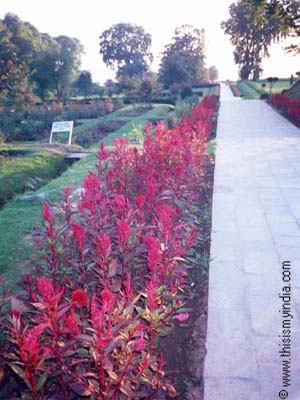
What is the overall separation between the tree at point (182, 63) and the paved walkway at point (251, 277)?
28.2 meters

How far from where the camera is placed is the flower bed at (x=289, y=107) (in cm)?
1311

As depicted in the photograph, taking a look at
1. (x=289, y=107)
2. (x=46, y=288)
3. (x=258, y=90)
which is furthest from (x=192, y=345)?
(x=258, y=90)

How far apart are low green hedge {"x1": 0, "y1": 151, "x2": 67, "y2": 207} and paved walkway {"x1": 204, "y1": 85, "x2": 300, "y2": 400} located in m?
3.28

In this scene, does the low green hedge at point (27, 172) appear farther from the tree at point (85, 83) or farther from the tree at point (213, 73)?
the tree at point (213, 73)

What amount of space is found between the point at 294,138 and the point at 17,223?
8.82 meters

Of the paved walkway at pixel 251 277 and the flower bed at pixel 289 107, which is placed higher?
the flower bed at pixel 289 107

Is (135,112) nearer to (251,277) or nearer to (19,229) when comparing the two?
(19,229)

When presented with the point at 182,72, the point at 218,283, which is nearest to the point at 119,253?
the point at 218,283

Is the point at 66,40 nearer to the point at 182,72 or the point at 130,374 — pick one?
the point at 182,72

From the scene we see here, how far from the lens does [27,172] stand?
707cm

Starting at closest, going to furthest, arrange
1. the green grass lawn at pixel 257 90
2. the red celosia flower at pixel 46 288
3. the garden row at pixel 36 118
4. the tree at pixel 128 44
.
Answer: the red celosia flower at pixel 46 288 → the garden row at pixel 36 118 → the green grass lawn at pixel 257 90 → the tree at pixel 128 44

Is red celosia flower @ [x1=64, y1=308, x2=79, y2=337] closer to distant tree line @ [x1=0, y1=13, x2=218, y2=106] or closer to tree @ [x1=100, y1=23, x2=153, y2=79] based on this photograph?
distant tree line @ [x1=0, y1=13, x2=218, y2=106]

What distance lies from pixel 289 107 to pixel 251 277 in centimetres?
1237

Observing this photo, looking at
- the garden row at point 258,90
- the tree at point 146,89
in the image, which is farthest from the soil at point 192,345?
the garden row at point 258,90
